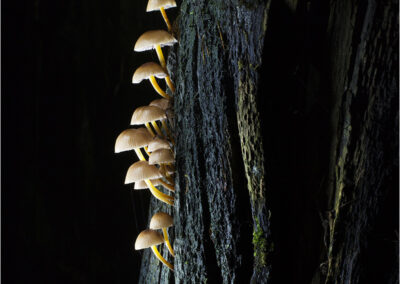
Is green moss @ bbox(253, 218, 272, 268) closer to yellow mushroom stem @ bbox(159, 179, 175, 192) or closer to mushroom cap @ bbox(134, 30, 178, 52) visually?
yellow mushroom stem @ bbox(159, 179, 175, 192)

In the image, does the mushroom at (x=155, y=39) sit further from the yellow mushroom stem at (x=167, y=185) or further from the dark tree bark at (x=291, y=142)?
the yellow mushroom stem at (x=167, y=185)

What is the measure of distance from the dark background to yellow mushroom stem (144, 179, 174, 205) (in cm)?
87

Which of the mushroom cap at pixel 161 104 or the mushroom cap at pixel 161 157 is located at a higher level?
the mushroom cap at pixel 161 104

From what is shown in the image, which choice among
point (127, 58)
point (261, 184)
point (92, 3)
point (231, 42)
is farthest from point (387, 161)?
point (92, 3)

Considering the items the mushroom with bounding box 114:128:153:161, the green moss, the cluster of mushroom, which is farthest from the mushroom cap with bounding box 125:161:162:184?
the green moss

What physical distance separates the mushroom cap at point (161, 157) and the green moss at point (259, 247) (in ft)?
1.88

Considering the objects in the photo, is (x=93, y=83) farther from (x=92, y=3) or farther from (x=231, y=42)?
(x=231, y=42)

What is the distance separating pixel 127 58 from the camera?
294cm

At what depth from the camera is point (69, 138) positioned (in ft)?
9.27

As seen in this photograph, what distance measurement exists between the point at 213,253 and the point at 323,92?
2.90 ft

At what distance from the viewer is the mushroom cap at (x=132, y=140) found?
207cm

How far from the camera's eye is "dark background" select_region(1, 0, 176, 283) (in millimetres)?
2699

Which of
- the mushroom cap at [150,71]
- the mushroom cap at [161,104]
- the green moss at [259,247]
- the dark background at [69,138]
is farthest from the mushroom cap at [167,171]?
the dark background at [69,138]

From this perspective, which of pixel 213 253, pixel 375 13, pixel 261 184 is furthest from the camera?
pixel 213 253
